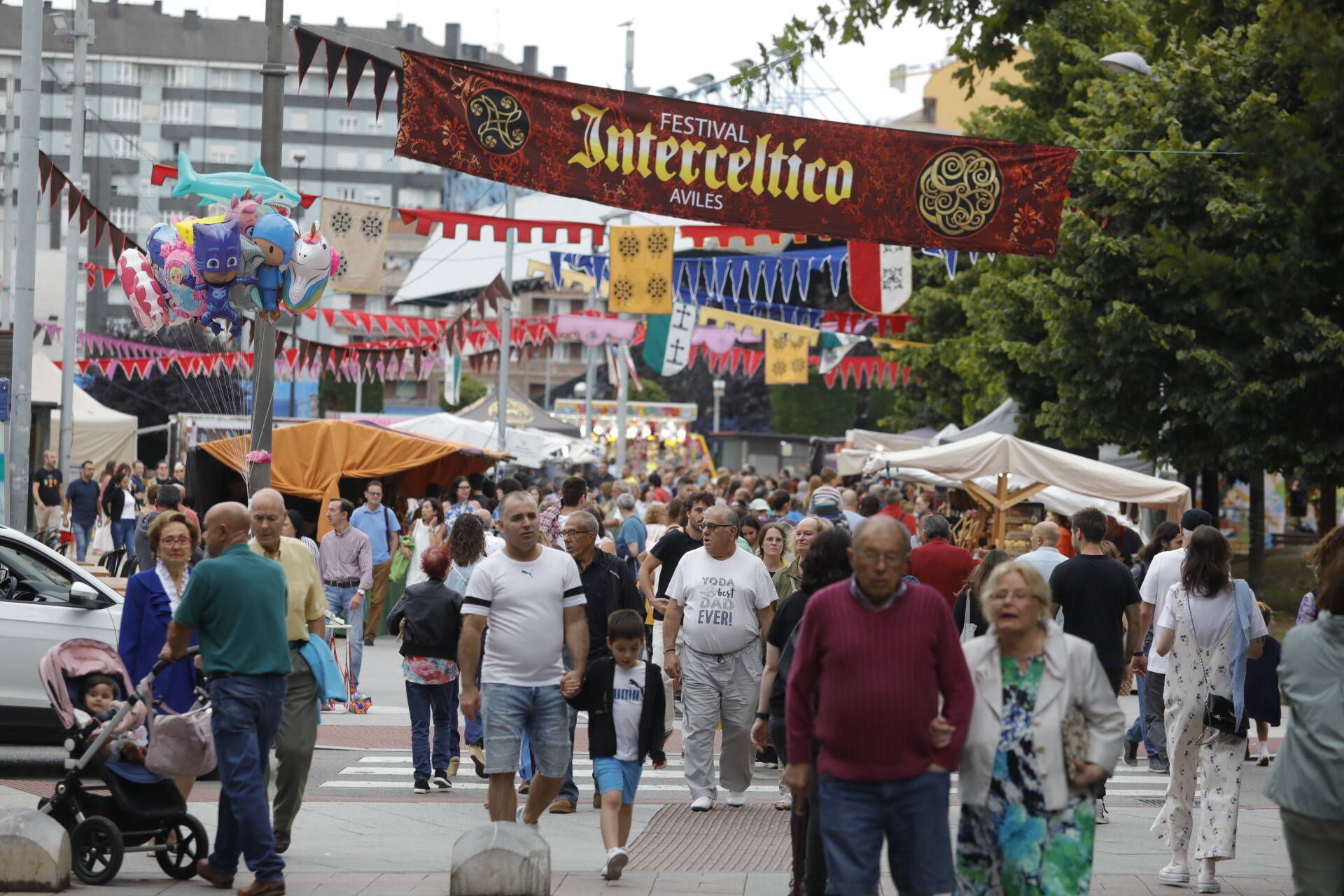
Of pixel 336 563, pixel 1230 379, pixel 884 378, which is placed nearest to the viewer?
pixel 336 563

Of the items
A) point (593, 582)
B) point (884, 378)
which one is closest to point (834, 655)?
point (593, 582)

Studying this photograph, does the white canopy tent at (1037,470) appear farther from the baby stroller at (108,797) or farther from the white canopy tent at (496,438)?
the baby stroller at (108,797)

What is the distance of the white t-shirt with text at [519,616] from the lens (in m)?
8.30

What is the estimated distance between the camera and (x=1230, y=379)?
23922 mm

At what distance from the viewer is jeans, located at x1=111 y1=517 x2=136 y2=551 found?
1115 inches

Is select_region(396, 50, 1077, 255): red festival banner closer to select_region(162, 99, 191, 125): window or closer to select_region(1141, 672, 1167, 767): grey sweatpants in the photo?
select_region(1141, 672, 1167, 767): grey sweatpants

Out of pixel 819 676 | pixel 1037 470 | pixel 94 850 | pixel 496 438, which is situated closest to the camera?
pixel 819 676

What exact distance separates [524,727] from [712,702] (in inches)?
99.1

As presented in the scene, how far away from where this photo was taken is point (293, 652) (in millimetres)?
8727

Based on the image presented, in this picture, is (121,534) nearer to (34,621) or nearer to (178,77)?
(34,621)

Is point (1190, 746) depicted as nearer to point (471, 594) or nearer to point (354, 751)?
point (471, 594)

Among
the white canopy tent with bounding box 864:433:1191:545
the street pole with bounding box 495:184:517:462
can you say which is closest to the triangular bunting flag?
the white canopy tent with bounding box 864:433:1191:545

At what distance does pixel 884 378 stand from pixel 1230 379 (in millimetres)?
24968

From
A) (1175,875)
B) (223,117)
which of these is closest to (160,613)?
(1175,875)
